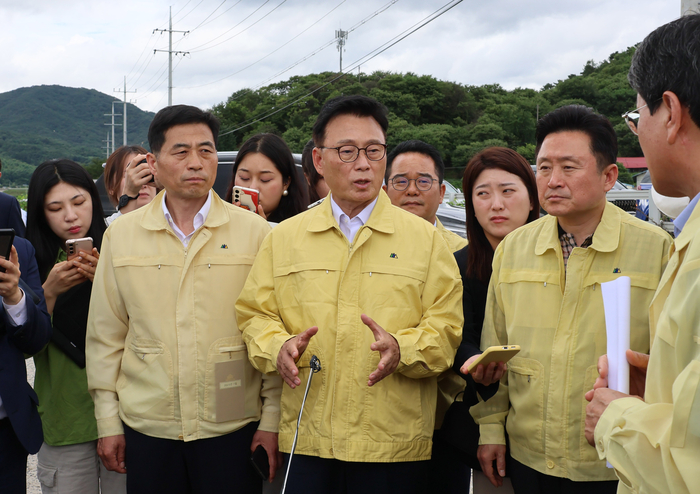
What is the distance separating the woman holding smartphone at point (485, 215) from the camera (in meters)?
2.81

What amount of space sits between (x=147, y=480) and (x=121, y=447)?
0.21m

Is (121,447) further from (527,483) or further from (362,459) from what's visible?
(527,483)

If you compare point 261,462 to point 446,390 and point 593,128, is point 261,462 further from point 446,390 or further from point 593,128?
point 593,128

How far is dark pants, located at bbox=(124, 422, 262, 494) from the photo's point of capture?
2475 millimetres

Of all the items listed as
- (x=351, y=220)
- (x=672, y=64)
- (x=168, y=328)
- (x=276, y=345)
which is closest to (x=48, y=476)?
(x=168, y=328)

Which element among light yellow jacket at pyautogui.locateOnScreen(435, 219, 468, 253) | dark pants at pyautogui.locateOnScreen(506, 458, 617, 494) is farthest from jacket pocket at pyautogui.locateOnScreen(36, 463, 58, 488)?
light yellow jacket at pyautogui.locateOnScreen(435, 219, 468, 253)

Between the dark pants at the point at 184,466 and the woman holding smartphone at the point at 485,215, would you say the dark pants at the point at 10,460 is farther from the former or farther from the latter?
the woman holding smartphone at the point at 485,215

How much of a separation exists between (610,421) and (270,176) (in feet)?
8.64

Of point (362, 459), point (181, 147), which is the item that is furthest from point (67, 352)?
point (362, 459)

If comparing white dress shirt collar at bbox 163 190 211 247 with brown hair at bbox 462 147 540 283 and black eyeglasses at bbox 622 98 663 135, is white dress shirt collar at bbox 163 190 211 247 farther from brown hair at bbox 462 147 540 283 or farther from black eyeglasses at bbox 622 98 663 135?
black eyeglasses at bbox 622 98 663 135

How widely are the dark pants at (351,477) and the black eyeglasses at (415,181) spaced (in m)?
1.64

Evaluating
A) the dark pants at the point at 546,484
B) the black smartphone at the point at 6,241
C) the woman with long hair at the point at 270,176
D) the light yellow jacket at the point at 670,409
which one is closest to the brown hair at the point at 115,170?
the woman with long hair at the point at 270,176

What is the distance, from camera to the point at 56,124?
488 ft

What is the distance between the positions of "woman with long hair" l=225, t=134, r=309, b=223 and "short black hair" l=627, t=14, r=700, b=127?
7.98ft
